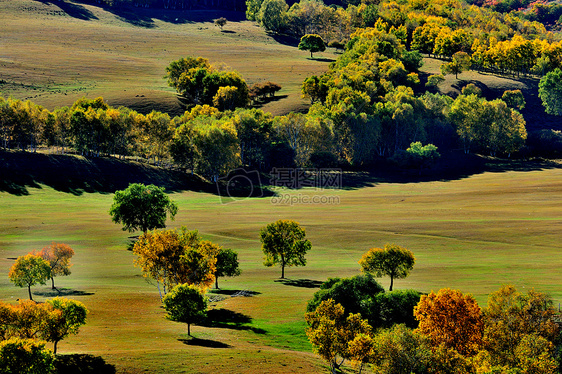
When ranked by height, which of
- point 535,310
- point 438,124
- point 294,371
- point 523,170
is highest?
point 438,124

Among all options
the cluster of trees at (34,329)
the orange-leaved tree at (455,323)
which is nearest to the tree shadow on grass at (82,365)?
the cluster of trees at (34,329)

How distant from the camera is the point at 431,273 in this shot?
79312 mm

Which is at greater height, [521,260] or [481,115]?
[481,115]

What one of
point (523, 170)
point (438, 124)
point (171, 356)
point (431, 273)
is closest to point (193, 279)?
point (171, 356)

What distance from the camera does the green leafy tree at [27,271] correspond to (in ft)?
214

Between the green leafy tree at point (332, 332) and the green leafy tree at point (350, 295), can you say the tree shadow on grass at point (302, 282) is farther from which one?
the green leafy tree at point (332, 332)

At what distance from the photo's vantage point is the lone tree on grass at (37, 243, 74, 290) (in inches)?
2918

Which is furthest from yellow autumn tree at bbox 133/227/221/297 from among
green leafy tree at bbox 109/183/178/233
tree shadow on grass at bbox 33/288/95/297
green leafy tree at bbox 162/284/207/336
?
green leafy tree at bbox 109/183/178/233

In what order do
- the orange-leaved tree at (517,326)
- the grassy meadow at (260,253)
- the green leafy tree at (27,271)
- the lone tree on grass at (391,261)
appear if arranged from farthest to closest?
the lone tree on grass at (391,261) < the green leafy tree at (27,271) < the grassy meadow at (260,253) < the orange-leaved tree at (517,326)

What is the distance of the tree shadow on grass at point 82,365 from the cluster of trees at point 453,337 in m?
17.6

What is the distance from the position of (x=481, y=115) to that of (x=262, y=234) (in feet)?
433

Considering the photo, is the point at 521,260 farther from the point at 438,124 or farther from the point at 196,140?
the point at 438,124

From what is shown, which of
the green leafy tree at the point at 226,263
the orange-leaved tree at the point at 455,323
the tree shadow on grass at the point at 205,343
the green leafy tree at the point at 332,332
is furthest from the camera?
the green leafy tree at the point at 226,263

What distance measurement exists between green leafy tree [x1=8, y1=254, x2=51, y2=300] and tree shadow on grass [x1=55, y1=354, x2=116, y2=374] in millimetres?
19480
